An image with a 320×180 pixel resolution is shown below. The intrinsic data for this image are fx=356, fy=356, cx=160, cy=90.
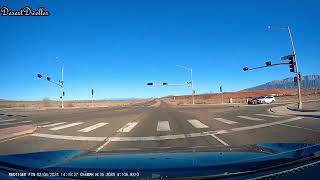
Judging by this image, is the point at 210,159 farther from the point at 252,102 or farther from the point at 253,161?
the point at 252,102

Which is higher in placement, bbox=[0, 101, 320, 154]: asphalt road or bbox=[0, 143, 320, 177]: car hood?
bbox=[0, 143, 320, 177]: car hood

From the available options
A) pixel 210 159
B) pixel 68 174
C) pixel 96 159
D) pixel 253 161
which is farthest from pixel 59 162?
pixel 253 161

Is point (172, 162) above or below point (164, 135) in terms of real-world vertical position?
above

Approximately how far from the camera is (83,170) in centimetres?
413

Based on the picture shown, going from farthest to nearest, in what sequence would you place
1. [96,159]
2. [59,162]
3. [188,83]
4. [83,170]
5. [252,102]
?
[188,83] < [252,102] < [96,159] < [59,162] < [83,170]

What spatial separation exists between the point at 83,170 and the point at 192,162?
139 cm

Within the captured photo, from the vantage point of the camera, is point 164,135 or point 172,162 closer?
point 172,162

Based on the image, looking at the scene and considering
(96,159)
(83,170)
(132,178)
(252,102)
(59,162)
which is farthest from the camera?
(252,102)

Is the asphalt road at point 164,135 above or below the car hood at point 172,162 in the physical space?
below

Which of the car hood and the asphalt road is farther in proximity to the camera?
the asphalt road

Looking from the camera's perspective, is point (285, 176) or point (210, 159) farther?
point (210, 159)

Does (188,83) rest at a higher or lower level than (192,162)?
higher

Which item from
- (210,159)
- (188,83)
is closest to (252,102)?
(188,83)

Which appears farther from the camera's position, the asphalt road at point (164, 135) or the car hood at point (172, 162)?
the asphalt road at point (164, 135)
